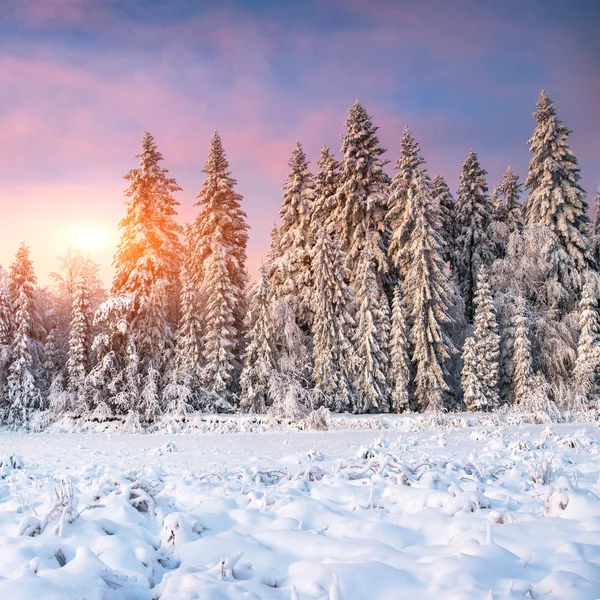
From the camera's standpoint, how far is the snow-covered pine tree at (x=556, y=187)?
1089 inches

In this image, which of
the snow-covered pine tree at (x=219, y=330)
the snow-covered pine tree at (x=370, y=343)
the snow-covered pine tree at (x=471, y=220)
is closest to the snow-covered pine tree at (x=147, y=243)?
the snow-covered pine tree at (x=219, y=330)

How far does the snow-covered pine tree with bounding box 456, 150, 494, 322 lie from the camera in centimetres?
3149

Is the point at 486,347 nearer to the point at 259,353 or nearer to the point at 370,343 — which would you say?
the point at 370,343

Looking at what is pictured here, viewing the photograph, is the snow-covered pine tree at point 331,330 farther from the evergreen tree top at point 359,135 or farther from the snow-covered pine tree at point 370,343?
the evergreen tree top at point 359,135

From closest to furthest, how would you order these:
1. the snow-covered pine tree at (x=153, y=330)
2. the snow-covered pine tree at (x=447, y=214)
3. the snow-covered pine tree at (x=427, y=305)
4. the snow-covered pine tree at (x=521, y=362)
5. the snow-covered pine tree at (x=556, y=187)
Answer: the snow-covered pine tree at (x=521, y=362)
the snow-covered pine tree at (x=427, y=305)
the snow-covered pine tree at (x=153, y=330)
the snow-covered pine tree at (x=556, y=187)
the snow-covered pine tree at (x=447, y=214)

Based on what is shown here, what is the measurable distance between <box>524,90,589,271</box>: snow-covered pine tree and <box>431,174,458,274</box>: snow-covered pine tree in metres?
5.35

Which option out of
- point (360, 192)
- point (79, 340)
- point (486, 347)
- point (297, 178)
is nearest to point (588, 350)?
point (486, 347)

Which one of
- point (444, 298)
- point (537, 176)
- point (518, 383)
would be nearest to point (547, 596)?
point (518, 383)

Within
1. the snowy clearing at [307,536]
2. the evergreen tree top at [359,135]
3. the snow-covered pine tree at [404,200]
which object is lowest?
the snowy clearing at [307,536]

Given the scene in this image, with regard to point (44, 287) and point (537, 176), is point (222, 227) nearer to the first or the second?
point (44, 287)

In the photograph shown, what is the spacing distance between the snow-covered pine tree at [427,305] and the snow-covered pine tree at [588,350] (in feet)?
21.3

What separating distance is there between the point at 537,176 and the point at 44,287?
32496 mm

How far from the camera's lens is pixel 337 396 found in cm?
2448

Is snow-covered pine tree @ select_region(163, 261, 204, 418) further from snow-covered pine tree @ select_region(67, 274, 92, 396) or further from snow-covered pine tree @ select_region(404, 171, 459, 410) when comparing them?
snow-covered pine tree @ select_region(404, 171, 459, 410)
